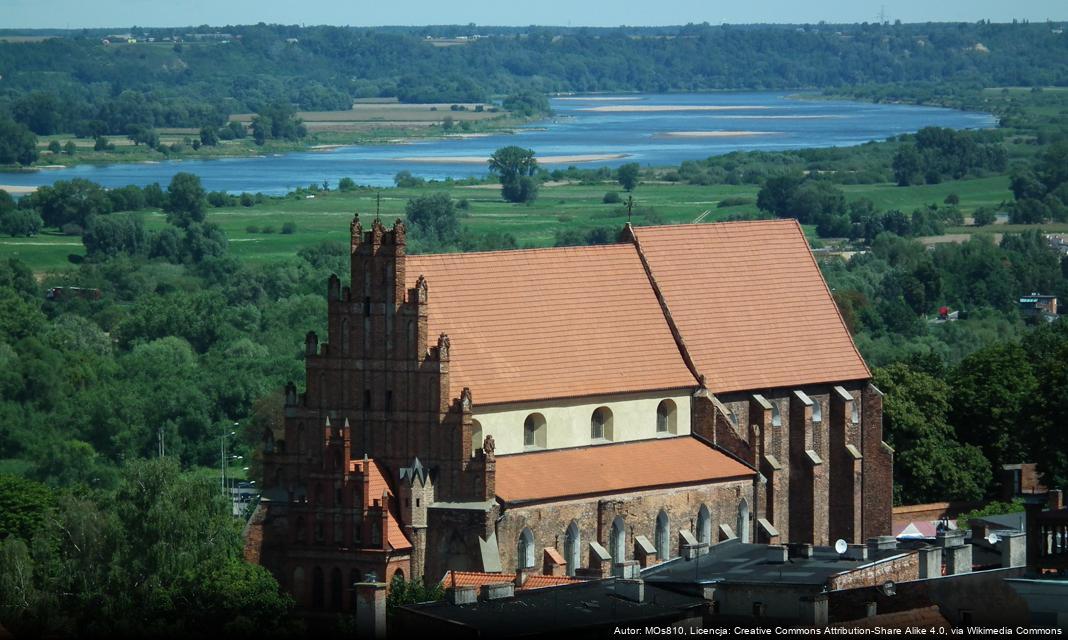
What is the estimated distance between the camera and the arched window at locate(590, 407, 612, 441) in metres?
81.1

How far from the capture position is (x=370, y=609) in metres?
64.8

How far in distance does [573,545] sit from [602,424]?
16.5 ft

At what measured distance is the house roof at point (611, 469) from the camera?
253 feet

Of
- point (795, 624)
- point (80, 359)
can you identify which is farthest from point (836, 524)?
point (80, 359)

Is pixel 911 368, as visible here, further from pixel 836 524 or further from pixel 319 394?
pixel 319 394

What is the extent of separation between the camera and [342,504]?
75562 mm

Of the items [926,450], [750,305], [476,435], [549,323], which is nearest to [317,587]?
[476,435]

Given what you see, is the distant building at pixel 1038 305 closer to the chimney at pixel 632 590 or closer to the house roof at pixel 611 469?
the house roof at pixel 611 469

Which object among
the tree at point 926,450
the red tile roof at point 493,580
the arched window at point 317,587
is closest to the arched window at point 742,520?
the red tile roof at point 493,580

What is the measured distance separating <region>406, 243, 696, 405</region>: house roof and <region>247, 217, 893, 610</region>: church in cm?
7

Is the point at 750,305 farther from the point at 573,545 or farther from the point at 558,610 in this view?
the point at 558,610

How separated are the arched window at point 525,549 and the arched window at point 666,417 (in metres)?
7.63

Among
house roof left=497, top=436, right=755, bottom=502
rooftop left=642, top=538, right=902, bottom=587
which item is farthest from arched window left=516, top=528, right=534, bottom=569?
rooftop left=642, top=538, right=902, bottom=587

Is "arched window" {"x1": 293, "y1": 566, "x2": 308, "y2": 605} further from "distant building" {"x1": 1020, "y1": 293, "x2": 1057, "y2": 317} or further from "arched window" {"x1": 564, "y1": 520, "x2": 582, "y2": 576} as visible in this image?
"distant building" {"x1": 1020, "y1": 293, "x2": 1057, "y2": 317}
